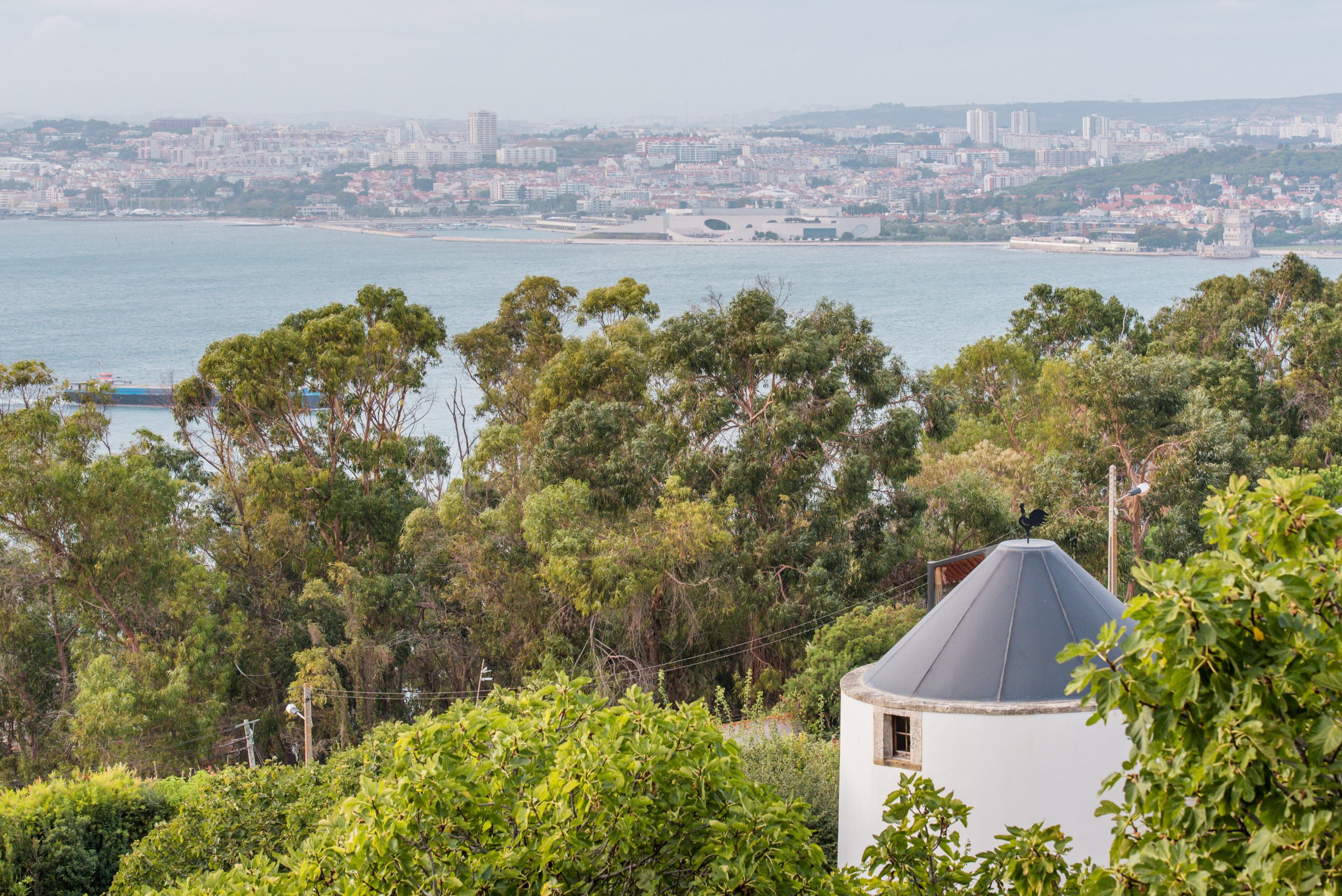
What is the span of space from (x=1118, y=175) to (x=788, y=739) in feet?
603

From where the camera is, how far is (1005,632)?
10414 mm

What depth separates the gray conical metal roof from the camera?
10.1 m

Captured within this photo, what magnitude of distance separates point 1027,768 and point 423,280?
105435mm

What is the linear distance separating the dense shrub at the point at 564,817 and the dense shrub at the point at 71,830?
32.2 feet

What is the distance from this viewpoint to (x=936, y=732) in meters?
9.98

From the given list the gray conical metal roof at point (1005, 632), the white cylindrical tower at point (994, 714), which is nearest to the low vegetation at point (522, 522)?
the white cylindrical tower at point (994, 714)

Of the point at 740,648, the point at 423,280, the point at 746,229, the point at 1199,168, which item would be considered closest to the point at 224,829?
the point at 740,648

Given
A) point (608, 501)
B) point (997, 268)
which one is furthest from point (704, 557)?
point (997, 268)

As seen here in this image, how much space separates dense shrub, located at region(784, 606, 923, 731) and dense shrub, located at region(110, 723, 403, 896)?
35.8 ft

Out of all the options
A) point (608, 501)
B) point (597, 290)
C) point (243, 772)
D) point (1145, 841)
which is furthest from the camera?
point (597, 290)

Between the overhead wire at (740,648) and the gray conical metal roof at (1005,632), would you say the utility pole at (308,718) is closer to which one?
the overhead wire at (740,648)

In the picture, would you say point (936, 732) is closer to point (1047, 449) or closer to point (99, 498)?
point (99, 498)

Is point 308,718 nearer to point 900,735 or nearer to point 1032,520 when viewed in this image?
point 900,735

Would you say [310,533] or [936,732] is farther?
[310,533]
